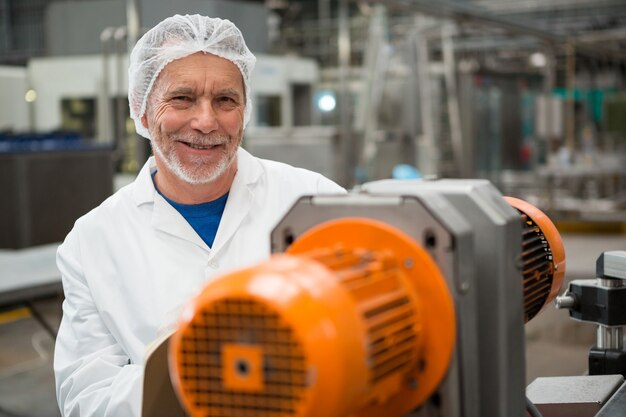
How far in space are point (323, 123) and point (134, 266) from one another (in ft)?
31.0

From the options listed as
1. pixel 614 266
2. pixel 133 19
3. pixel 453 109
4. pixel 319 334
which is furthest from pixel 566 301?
pixel 453 109

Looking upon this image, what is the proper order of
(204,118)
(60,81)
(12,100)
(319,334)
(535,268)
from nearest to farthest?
(319,334), (535,268), (204,118), (12,100), (60,81)

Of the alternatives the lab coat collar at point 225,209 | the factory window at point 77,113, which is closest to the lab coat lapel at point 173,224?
the lab coat collar at point 225,209

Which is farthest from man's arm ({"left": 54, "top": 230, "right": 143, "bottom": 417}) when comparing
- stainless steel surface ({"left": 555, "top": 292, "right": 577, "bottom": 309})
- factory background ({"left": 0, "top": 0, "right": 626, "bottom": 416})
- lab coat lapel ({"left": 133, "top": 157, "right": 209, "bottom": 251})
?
stainless steel surface ({"left": 555, "top": 292, "right": 577, "bottom": 309})

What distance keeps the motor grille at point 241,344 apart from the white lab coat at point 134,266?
638mm

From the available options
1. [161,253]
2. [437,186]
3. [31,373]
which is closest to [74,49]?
[31,373]

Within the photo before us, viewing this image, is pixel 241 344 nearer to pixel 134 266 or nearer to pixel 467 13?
pixel 134 266

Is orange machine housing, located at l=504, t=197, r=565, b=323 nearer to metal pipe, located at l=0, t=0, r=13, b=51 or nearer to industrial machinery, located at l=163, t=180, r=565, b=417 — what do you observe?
industrial machinery, located at l=163, t=180, r=565, b=417

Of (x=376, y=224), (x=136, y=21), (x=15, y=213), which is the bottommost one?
(x=15, y=213)

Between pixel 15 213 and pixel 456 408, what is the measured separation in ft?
9.90

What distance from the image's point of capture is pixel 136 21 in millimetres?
4508

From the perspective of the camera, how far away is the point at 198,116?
140 cm

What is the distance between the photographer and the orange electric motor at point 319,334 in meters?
0.62

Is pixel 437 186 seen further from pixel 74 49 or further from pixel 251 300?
pixel 74 49
